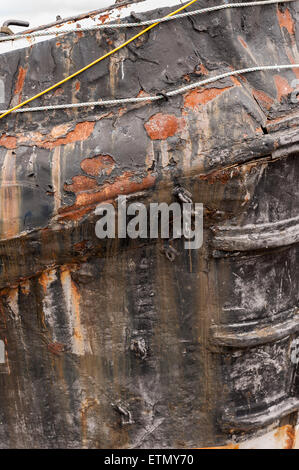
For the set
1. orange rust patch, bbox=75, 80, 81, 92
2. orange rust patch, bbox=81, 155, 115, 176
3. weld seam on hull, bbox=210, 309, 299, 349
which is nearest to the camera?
orange rust patch, bbox=81, 155, 115, 176

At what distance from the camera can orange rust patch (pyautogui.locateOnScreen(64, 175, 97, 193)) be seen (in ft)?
7.98

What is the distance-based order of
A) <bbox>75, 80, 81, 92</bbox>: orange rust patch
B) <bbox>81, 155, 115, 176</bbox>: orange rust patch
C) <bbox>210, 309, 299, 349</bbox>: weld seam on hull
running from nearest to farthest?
<bbox>81, 155, 115, 176</bbox>: orange rust patch
<bbox>75, 80, 81, 92</bbox>: orange rust patch
<bbox>210, 309, 299, 349</bbox>: weld seam on hull

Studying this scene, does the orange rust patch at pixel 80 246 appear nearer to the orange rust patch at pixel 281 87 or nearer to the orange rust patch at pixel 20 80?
the orange rust patch at pixel 20 80

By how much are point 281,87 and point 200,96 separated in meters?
0.44

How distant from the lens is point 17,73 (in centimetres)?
258

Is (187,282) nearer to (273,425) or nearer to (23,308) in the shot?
(23,308)

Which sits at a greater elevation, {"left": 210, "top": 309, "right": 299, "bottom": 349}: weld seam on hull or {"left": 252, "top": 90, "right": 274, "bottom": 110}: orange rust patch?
{"left": 252, "top": 90, "right": 274, "bottom": 110}: orange rust patch

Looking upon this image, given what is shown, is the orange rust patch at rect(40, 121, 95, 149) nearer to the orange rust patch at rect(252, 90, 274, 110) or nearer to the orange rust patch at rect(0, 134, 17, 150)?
the orange rust patch at rect(0, 134, 17, 150)

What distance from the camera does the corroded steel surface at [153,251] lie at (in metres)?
2.44

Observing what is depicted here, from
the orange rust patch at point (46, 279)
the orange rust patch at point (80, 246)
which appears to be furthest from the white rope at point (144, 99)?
the orange rust patch at point (46, 279)

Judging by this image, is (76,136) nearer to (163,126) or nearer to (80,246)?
(163,126)

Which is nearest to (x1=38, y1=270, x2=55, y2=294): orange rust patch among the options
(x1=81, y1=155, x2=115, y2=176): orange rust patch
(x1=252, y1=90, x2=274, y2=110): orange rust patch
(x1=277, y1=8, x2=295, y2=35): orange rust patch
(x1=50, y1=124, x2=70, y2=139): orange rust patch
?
(x1=81, y1=155, x2=115, y2=176): orange rust patch

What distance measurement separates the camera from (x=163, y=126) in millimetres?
2443

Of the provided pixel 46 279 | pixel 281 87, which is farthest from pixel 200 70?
pixel 46 279
